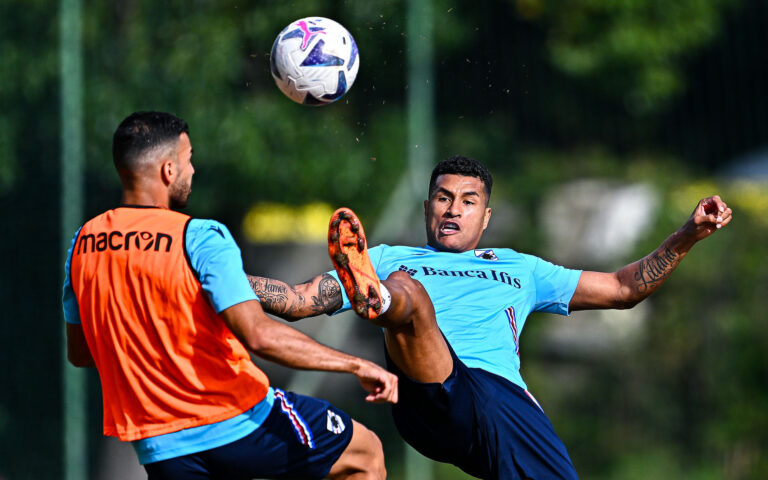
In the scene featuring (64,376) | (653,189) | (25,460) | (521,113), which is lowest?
(25,460)

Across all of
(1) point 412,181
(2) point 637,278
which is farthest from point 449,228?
(1) point 412,181

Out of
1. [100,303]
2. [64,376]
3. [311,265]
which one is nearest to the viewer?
[100,303]

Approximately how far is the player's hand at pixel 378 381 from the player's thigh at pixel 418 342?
45cm

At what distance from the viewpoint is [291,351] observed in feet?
13.0

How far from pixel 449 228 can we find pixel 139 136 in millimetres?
1753

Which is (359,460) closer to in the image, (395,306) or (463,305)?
(395,306)

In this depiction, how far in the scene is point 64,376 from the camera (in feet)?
30.1

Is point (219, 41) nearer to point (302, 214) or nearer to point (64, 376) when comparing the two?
point (302, 214)

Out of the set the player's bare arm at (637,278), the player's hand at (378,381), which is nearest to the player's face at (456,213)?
the player's bare arm at (637,278)

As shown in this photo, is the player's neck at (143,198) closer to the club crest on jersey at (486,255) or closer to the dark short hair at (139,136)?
the dark short hair at (139,136)

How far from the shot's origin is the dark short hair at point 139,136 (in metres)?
4.26

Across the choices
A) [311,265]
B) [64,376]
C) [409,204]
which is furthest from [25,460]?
[409,204]

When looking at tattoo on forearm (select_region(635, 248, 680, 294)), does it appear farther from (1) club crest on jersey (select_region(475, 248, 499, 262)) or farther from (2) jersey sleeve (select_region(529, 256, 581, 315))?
(1) club crest on jersey (select_region(475, 248, 499, 262))

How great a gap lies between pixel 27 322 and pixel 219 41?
9.75ft
